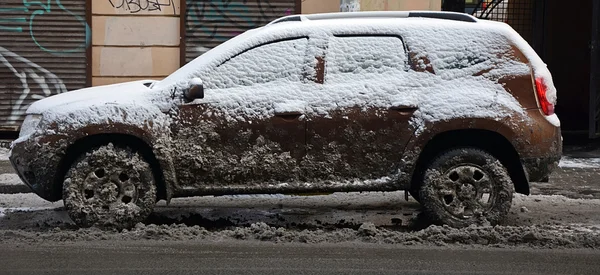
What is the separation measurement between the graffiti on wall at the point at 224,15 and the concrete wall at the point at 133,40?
0.26 meters

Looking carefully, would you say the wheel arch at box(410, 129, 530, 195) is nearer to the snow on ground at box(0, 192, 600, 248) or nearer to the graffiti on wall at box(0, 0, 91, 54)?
the snow on ground at box(0, 192, 600, 248)

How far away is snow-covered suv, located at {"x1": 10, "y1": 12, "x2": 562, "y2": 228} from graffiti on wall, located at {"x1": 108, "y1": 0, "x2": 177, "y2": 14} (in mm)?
6041

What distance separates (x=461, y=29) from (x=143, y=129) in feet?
8.66

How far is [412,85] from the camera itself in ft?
22.5

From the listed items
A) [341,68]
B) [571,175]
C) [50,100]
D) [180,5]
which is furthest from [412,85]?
[180,5]

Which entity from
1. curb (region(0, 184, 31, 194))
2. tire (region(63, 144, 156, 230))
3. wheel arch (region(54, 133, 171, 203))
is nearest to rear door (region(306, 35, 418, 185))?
wheel arch (region(54, 133, 171, 203))

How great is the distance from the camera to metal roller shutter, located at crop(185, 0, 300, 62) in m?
12.9

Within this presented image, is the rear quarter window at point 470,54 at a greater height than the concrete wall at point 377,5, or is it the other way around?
the concrete wall at point 377,5

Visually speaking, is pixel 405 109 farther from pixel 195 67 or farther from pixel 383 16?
pixel 195 67

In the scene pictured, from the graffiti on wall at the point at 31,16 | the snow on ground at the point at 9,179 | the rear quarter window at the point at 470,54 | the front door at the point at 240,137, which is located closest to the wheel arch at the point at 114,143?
the front door at the point at 240,137

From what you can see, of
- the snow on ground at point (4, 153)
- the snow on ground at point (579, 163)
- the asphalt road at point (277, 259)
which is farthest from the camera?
the snow on ground at point (4, 153)

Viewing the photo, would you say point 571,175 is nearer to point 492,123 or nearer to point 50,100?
point 492,123

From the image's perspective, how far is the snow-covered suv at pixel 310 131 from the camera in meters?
6.74

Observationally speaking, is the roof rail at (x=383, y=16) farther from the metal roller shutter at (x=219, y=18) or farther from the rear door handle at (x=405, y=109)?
the metal roller shutter at (x=219, y=18)
